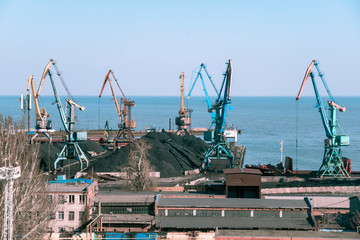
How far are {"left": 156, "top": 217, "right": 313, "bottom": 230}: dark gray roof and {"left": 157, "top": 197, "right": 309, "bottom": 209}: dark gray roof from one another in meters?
1.06

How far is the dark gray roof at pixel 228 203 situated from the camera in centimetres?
4409

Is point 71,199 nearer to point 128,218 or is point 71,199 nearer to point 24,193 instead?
point 128,218

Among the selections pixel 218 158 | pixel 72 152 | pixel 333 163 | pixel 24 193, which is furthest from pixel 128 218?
pixel 218 158

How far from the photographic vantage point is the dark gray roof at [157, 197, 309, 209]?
44.1m

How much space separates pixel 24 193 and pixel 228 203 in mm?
15376

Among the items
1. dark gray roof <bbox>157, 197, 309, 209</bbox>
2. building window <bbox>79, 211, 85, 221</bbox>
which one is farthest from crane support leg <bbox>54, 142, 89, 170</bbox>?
dark gray roof <bbox>157, 197, 309, 209</bbox>

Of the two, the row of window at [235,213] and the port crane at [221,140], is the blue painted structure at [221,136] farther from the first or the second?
the row of window at [235,213]

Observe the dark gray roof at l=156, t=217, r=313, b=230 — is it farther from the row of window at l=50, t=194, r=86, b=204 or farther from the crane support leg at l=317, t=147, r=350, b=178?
the crane support leg at l=317, t=147, r=350, b=178

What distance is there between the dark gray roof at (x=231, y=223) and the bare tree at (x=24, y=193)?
28.0ft

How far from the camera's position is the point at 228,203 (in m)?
44.7

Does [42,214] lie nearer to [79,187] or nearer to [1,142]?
[1,142]

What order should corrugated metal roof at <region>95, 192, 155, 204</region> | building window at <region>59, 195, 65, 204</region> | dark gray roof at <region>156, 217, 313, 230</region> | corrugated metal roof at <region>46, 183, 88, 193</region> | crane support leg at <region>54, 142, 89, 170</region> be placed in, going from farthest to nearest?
crane support leg at <region>54, 142, 89, 170</region> < corrugated metal roof at <region>95, 192, 155, 204</region> < corrugated metal roof at <region>46, 183, 88, 193</region> < building window at <region>59, 195, 65, 204</region> < dark gray roof at <region>156, 217, 313, 230</region>

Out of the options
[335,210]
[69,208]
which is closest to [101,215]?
[69,208]

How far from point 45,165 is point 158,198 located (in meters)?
36.7
